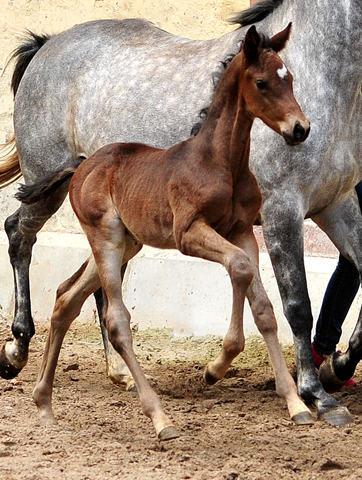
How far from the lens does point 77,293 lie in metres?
4.13

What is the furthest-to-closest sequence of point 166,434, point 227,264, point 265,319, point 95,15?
point 95,15 < point 265,319 < point 166,434 < point 227,264

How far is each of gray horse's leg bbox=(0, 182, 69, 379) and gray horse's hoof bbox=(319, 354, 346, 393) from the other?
1754 millimetres

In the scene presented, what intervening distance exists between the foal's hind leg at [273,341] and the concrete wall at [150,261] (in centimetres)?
230

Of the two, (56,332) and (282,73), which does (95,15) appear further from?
(282,73)

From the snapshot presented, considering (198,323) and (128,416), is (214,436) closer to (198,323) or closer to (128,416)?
(128,416)

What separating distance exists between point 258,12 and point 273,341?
2082 mm

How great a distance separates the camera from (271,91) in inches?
134

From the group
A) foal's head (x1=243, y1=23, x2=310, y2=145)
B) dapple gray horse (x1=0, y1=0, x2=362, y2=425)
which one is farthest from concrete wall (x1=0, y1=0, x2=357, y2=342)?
foal's head (x1=243, y1=23, x2=310, y2=145)

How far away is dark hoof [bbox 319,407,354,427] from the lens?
4184 millimetres

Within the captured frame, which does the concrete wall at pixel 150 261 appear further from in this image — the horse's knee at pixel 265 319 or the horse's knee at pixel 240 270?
the horse's knee at pixel 240 270

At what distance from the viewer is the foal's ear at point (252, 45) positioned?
11.2ft

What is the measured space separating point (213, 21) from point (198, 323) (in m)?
2.25

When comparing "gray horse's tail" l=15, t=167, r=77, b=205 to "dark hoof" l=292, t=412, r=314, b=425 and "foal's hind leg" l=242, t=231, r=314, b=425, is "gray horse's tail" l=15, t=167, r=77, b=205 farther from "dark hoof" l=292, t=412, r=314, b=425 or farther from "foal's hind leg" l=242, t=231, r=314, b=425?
"dark hoof" l=292, t=412, r=314, b=425

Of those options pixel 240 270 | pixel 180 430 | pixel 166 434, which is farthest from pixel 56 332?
pixel 240 270
